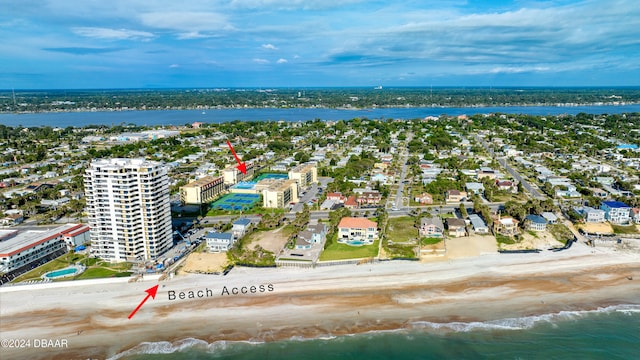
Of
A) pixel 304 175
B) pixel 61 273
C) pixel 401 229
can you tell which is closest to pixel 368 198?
pixel 401 229

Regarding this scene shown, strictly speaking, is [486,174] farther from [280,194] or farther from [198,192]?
[198,192]

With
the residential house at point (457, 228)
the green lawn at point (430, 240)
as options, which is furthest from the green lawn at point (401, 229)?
the residential house at point (457, 228)

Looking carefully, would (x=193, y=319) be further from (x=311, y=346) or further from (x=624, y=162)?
(x=624, y=162)

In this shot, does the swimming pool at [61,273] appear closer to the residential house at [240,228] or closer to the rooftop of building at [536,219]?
the residential house at [240,228]

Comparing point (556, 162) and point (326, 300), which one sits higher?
point (556, 162)

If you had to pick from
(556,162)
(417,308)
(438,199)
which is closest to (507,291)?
(417,308)

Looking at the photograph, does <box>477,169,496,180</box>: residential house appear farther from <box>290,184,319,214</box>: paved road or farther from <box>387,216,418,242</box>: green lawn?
<box>290,184,319,214</box>: paved road
